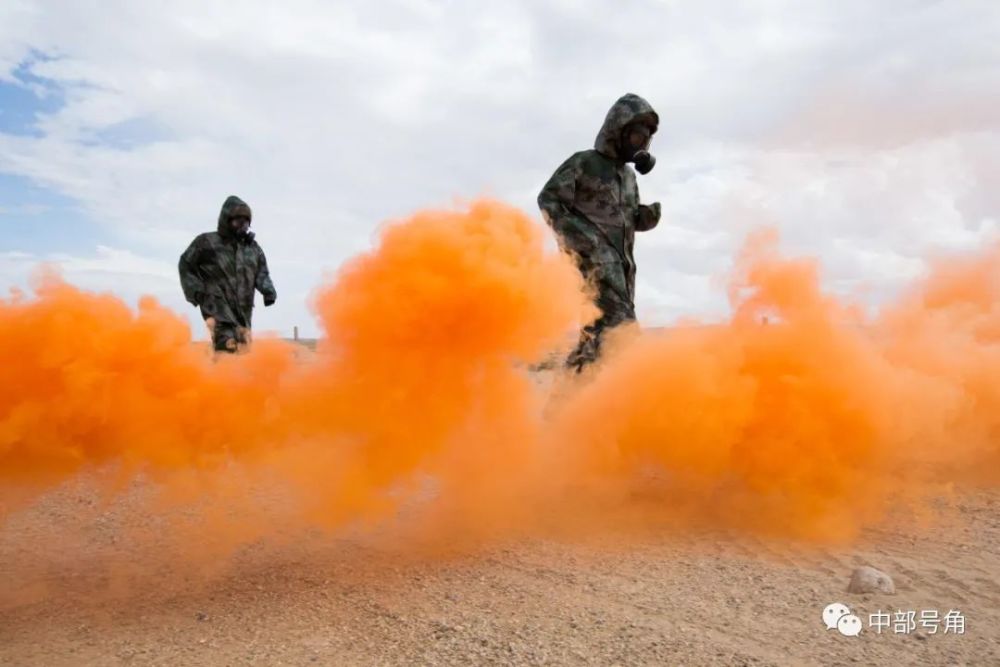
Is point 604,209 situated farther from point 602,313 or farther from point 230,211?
point 230,211

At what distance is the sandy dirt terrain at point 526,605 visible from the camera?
3260 millimetres

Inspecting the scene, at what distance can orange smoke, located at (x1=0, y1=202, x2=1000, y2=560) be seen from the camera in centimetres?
383

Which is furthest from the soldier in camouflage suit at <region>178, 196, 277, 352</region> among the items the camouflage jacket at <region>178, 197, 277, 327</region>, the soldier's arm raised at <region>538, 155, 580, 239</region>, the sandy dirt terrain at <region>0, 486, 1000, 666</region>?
the sandy dirt terrain at <region>0, 486, 1000, 666</region>

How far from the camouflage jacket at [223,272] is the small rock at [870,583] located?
298 inches

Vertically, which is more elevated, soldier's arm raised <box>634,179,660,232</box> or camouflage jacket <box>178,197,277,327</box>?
soldier's arm raised <box>634,179,660,232</box>

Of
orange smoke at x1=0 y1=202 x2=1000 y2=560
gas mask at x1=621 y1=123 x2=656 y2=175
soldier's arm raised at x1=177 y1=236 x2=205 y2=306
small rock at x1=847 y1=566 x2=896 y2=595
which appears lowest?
small rock at x1=847 y1=566 x2=896 y2=595

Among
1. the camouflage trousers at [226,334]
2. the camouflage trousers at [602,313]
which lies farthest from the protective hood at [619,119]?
the camouflage trousers at [226,334]

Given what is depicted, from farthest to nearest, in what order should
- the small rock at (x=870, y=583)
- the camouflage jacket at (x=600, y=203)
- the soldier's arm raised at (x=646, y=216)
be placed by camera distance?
the soldier's arm raised at (x=646, y=216), the camouflage jacket at (x=600, y=203), the small rock at (x=870, y=583)

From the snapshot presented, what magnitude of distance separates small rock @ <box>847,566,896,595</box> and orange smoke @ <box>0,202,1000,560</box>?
839 millimetres

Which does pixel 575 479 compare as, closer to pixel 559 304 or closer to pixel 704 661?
pixel 559 304

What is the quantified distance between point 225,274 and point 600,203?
506cm

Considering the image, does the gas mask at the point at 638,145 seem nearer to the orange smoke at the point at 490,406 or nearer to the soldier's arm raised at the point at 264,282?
the orange smoke at the point at 490,406

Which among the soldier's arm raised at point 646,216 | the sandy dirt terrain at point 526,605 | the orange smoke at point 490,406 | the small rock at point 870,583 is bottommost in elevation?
the sandy dirt terrain at point 526,605

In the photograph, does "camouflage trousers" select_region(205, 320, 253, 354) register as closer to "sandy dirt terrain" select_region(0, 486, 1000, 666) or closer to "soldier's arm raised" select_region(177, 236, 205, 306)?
"soldier's arm raised" select_region(177, 236, 205, 306)
